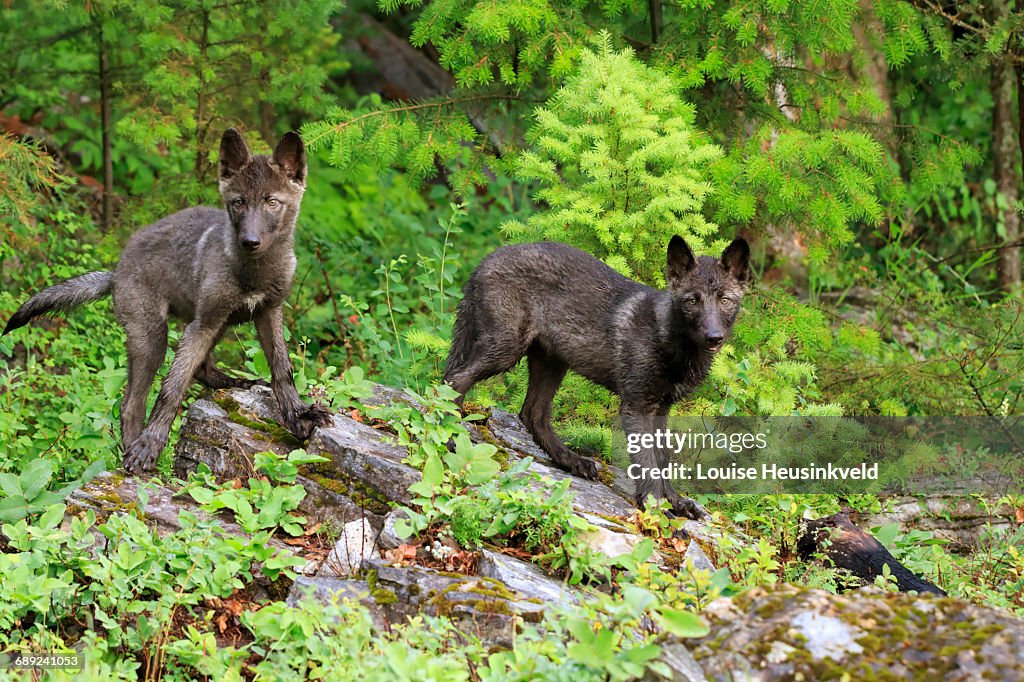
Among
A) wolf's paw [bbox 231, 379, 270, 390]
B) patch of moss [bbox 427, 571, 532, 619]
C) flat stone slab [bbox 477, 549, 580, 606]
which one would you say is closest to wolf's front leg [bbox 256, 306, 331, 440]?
wolf's paw [bbox 231, 379, 270, 390]

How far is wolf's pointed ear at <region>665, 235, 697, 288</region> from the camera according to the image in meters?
6.78

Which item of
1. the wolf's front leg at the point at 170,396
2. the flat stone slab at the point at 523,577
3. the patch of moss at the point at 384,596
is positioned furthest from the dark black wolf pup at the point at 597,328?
the patch of moss at the point at 384,596

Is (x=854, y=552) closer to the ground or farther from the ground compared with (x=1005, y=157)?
closer to the ground

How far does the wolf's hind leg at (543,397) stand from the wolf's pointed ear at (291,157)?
205 cm

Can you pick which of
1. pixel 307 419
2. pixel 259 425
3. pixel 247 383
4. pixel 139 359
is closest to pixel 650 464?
pixel 307 419

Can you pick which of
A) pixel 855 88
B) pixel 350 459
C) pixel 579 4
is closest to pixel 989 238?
pixel 855 88

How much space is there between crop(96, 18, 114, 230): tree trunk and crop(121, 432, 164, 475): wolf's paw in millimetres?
5014

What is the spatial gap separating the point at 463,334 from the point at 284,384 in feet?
4.53

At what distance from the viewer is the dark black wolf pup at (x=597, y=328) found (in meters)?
6.77

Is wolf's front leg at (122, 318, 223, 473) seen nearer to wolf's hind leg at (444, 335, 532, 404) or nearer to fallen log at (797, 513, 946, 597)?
wolf's hind leg at (444, 335, 532, 404)

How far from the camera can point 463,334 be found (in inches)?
291

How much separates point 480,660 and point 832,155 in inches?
227

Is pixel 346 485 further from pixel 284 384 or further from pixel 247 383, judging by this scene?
pixel 247 383

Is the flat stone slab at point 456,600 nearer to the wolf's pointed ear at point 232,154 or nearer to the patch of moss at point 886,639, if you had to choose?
the patch of moss at point 886,639
